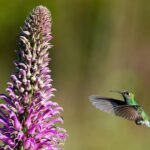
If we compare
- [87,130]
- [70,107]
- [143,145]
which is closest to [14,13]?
[70,107]

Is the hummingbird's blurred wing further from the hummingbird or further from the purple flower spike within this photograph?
the purple flower spike

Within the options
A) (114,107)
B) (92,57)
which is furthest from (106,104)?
(92,57)

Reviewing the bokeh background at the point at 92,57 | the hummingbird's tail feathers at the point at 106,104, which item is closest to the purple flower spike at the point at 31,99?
the hummingbird's tail feathers at the point at 106,104

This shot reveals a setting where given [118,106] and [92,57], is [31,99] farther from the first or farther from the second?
[92,57]

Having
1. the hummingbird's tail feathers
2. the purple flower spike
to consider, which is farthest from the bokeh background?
the purple flower spike

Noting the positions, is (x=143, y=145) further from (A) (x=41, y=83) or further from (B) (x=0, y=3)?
(A) (x=41, y=83)
